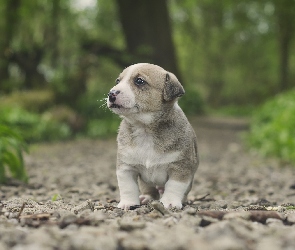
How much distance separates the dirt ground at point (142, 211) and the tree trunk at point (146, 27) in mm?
8402

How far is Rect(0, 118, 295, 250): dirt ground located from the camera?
2.30m

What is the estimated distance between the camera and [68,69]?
17.2 m

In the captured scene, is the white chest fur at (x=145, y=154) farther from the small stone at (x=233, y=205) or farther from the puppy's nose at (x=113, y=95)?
the small stone at (x=233, y=205)

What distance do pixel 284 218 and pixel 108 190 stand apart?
3.04m

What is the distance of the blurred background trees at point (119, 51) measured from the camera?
15875mm

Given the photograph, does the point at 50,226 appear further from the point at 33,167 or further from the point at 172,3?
the point at 172,3

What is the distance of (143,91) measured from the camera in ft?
12.7

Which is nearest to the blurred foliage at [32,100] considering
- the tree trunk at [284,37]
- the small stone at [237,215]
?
the small stone at [237,215]

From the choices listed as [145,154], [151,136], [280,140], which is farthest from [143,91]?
[280,140]

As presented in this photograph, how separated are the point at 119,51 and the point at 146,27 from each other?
1443 mm

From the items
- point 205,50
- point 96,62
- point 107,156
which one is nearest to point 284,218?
point 107,156

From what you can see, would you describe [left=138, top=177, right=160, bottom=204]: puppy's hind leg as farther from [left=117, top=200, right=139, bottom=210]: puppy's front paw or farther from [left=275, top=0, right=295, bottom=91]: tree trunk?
[left=275, top=0, right=295, bottom=91]: tree trunk

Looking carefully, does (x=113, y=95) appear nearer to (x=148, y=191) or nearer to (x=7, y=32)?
(x=148, y=191)

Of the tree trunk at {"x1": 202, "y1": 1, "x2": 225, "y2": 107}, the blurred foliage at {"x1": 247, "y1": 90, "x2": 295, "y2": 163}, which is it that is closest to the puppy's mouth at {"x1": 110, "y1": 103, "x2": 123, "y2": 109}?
the blurred foliage at {"x1": 247, "y1": 90, "x2": 295, "y2": 163}
